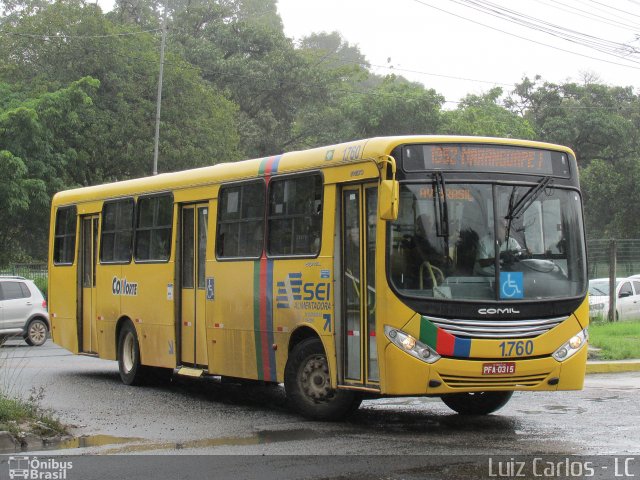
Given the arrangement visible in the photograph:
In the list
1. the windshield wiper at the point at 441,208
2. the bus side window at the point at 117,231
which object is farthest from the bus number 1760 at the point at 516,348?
the bus side window at the point at 117,231

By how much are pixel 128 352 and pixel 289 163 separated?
5.52 m

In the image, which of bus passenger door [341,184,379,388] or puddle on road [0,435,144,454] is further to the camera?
bus passenger door [341,184,379,388]

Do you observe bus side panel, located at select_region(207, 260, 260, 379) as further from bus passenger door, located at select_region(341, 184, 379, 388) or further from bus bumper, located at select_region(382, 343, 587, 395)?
bus bumper, located at select_region(382, 343, 587, 395)

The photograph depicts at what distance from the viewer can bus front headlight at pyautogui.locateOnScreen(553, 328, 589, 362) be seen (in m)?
10.4

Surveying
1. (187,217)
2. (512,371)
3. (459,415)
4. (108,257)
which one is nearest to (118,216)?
(108,257)

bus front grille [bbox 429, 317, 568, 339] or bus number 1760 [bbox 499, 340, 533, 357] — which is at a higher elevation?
bus front grille [bbox 429, 317, 568, 339]

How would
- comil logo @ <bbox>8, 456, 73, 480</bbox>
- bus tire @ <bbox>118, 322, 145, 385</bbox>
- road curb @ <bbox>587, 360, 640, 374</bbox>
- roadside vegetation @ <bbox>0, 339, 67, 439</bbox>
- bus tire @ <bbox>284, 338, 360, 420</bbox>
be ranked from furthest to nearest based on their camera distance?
1. road curb @ <bbox>587, 360, 640, 374</bbox>
2. bus tire @ <bbox>118, 322, 145, 385</bbox>
3. bus tire @ <bbox>284, 338, 360, 420</bbox>
4. roadside vegetation @ <bbox>0, 339, 67, 439</bbox>
5. comil logo @ <bbox>8, 456, 73, 480</bbox>

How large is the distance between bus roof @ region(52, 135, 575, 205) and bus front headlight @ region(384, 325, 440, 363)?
6.12 ft

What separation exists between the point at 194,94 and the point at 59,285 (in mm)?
24137

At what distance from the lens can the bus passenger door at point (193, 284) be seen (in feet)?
45.5

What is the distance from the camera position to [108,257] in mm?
16516

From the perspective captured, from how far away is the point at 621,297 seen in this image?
2778cm

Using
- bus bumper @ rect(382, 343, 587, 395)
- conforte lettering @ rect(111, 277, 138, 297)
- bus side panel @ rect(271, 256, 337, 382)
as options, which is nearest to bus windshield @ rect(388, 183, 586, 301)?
bus bumper @ rect(382, 343, 587, 395)

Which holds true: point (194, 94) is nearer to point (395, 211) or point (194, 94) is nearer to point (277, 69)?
point (277, 69)
